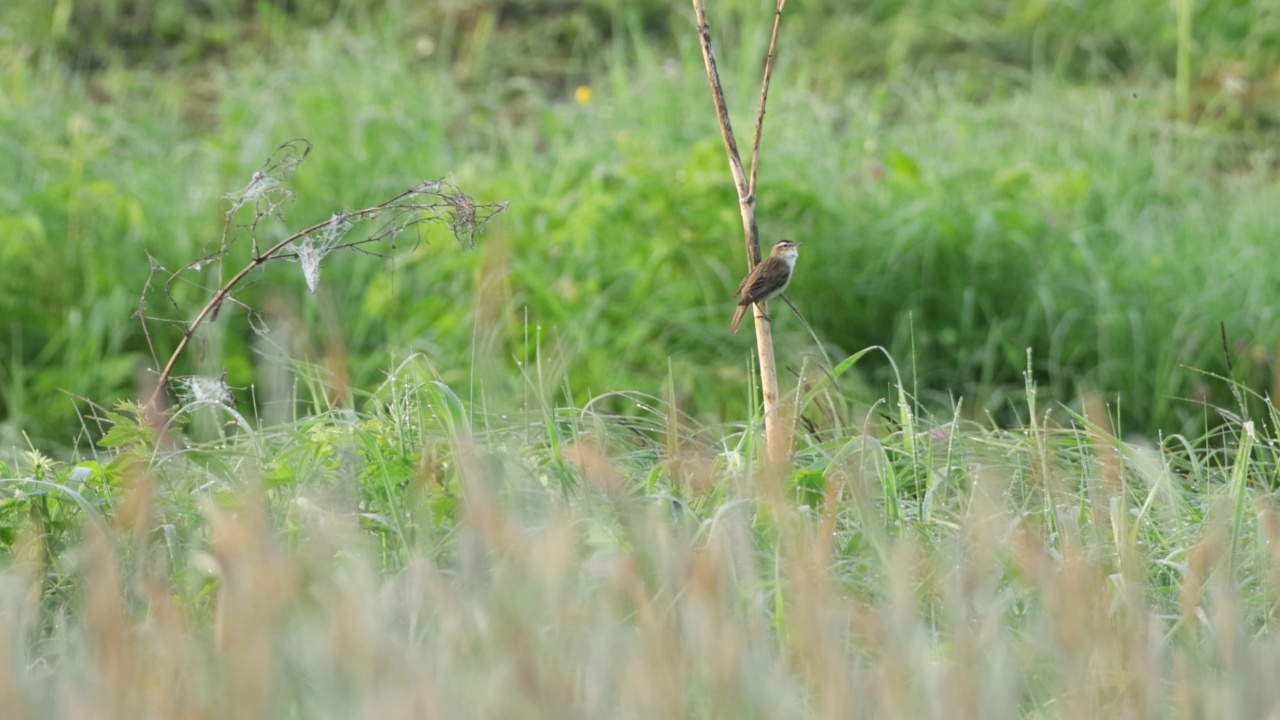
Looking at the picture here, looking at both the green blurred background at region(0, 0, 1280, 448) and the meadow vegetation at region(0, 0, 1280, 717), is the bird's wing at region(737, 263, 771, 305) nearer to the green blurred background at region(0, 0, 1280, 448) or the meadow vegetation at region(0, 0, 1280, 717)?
the meadow vegetation at region(0, 0, 1280, 717)

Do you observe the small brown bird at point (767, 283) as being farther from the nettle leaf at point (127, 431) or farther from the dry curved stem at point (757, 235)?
the nettle leaf at point (127, 431)

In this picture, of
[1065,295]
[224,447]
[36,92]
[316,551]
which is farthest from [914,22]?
[316,551]

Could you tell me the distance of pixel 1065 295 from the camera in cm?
498

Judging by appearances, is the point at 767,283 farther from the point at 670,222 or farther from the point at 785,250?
the point at 670,222

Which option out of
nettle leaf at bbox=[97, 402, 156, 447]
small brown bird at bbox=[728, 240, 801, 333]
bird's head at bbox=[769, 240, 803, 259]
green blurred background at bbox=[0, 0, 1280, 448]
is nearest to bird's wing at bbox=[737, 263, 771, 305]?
small brown bird at bbox=[728, 240, 801, 333]

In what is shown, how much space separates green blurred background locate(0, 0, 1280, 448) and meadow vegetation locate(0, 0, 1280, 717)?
0.02m

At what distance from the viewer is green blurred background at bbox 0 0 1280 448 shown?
183 inches

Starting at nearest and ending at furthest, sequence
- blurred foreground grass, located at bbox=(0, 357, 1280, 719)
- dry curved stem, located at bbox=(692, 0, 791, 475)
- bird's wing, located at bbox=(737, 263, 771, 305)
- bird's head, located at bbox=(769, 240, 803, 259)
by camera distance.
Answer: blurred foreground grass, located at bbox=(0, 357, 1280, 719)
dry curved stem, located at bbox=(692, 0, 791, 475)
bird's wing, located at bbox=(737, 263, 771, 305)
bird's head, located at bbox=(769, 240, 803, 259)

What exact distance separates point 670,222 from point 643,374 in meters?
0.51

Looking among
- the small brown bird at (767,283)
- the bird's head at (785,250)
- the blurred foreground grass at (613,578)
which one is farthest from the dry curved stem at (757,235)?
the bird's head at (785,250)

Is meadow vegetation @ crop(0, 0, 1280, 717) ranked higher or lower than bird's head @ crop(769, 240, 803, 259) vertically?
lower

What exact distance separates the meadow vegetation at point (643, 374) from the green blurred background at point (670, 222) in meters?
0.02

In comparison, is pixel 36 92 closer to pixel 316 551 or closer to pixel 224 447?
pixel 224 447

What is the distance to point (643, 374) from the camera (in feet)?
15.0
